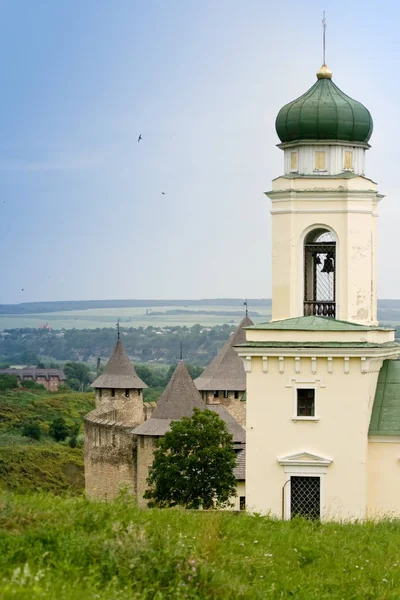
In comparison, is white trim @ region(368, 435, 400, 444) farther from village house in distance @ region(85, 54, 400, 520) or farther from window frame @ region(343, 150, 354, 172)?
window frame @ region(343, 150, 354, 172)

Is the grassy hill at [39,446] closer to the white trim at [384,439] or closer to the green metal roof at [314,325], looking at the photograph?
the green metal roof at [314,325]

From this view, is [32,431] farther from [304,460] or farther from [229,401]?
[304,460]

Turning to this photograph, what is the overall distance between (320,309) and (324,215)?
134 cm

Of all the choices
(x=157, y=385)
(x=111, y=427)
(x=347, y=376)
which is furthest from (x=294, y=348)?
(x=157, y=385)

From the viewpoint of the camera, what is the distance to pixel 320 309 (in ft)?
69.2

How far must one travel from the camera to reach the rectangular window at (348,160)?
21225 millimetres

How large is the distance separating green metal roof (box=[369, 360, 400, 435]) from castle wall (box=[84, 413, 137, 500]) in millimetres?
21467

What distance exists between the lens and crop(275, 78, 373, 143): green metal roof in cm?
2131

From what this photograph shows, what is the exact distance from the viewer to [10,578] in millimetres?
9945

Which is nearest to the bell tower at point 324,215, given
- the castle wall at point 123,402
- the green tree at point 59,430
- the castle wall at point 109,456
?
the castle wall at point 109,456

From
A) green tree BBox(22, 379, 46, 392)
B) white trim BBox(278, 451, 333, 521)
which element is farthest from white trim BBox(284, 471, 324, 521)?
green tree BBox(22, 379, 46, 392)

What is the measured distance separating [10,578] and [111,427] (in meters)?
33.9

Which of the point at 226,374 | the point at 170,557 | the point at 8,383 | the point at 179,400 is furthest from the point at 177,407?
the point at 8,383

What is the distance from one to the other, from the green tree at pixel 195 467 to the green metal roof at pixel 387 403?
21.7ft
